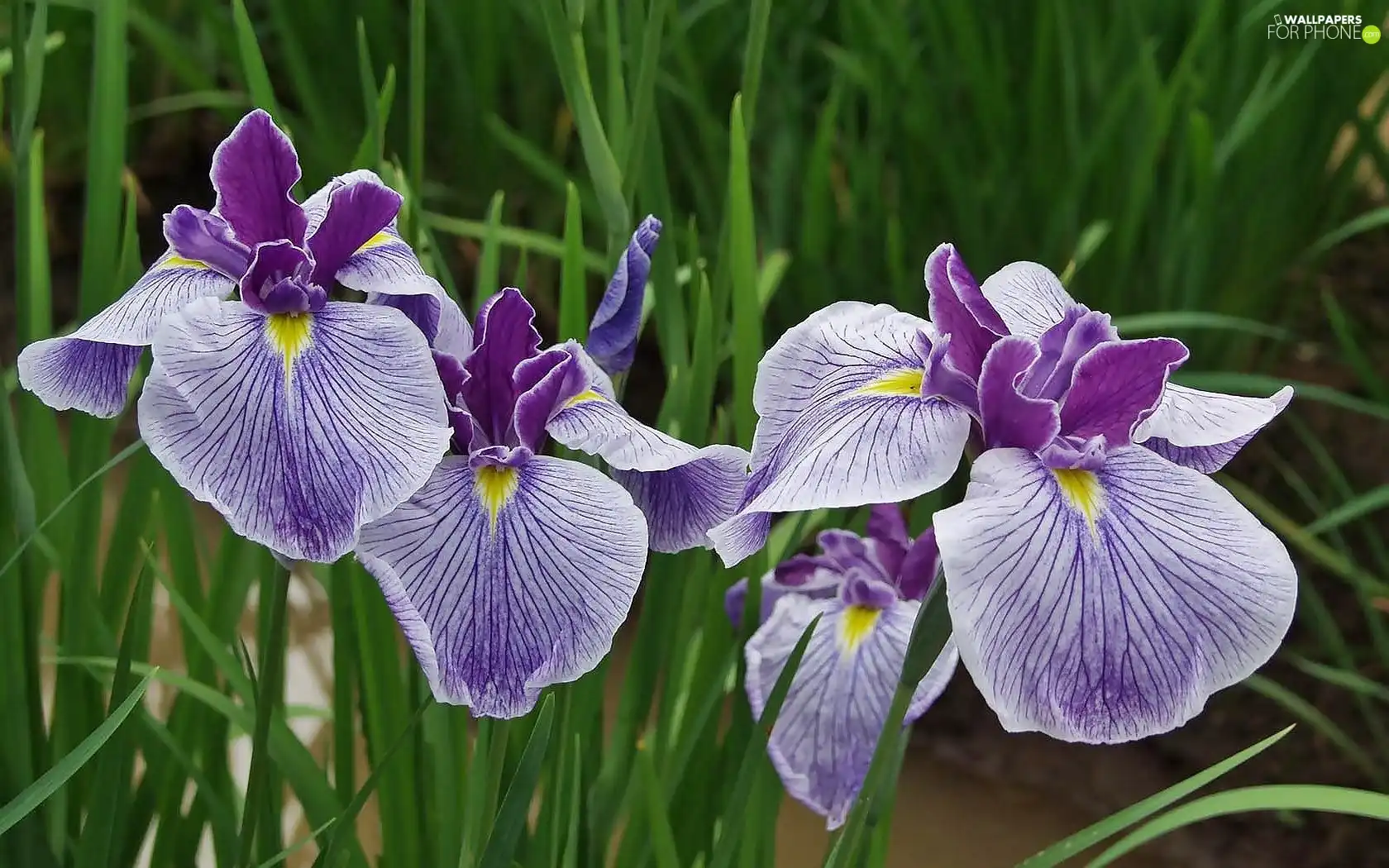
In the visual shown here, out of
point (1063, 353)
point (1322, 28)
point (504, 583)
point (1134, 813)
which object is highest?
point (1322, 28)

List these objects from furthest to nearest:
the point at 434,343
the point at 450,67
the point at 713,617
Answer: the point at 450,67, the point at 713,617, the point at 434,343

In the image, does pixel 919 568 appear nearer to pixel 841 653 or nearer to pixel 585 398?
pixel 841 653

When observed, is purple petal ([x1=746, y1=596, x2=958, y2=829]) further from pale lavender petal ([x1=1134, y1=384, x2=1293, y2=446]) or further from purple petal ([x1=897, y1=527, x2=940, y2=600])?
pale lavender petal ([x1=1134, y1=384, x2=1293, y2=446])

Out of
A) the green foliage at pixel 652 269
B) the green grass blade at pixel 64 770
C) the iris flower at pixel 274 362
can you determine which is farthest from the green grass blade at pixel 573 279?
the green grass blade at pixel 64 770

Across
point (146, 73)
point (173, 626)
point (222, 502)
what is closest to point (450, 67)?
point (146, 73)

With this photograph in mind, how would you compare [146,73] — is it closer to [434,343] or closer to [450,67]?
[450,67]

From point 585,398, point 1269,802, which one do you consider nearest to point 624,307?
point 585,398

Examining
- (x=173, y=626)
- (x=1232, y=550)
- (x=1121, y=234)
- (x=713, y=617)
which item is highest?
(x=1121, y=234)
